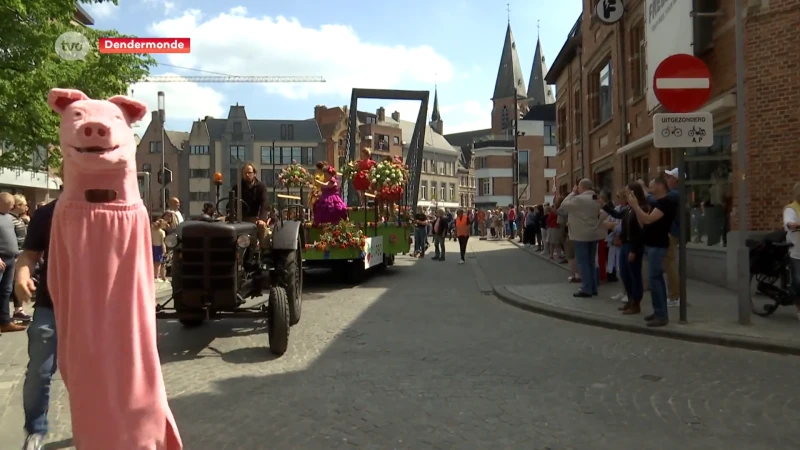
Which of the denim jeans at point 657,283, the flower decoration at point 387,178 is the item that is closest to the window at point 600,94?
the flower decoration at point 387,178

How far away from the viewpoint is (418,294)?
448 inches

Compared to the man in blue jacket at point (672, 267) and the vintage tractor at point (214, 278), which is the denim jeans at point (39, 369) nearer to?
the vintage tractor at point (214, 278)

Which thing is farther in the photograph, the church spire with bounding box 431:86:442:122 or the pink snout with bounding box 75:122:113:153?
the church spire with bounding box 431:86:442:122

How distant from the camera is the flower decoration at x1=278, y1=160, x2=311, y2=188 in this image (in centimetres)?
1116


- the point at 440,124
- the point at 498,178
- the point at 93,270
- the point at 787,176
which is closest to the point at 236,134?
the point at 498,178

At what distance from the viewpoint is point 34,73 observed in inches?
520

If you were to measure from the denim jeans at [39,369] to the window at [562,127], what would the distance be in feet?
80.6

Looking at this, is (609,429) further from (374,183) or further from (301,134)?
(301,134)

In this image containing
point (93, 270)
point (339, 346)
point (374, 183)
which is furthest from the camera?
point (374, 183)

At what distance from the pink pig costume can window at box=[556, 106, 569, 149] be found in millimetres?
25000

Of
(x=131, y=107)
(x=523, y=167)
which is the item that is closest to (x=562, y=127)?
(x=131, y=107)

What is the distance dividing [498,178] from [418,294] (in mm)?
73919

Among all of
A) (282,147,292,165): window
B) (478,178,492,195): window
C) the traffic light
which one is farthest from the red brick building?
(478,178,492,195): window

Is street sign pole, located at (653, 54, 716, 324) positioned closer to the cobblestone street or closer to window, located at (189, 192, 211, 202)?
the cobblestone street
